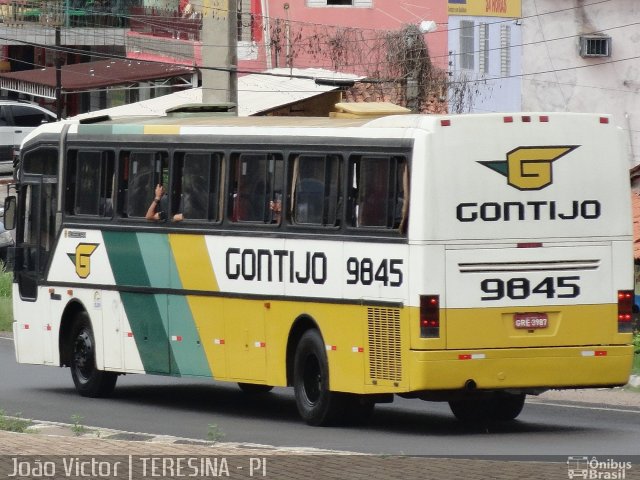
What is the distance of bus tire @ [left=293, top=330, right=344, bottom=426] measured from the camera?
16.1 m

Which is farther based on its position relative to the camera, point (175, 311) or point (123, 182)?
point (123, 182)

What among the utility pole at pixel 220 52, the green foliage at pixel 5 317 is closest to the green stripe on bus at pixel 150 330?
the green foliage at pixel 5 317

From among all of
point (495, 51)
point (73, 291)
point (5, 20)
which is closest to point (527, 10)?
point (495, 51)

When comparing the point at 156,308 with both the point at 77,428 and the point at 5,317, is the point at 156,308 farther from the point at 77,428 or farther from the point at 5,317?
the point at 5,317

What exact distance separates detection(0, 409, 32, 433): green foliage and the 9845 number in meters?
4.13

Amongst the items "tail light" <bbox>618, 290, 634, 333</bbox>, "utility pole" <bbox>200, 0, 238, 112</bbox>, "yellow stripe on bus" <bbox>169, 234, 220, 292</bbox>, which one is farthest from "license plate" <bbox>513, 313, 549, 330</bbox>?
"utility pole" <bbox>200, 0, 238, 112</bbox>

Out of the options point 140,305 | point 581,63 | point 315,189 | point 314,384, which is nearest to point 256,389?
point 140,305

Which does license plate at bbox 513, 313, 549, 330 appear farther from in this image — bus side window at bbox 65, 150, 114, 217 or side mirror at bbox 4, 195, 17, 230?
side mirror at bbox 4, 195, 17, 230

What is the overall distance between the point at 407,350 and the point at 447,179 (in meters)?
1.51

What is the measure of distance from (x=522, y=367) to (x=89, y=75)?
38041 millimetres

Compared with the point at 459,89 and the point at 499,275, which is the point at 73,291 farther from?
the point at 459,89

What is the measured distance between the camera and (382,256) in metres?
15.4

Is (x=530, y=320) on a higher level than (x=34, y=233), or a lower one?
lower

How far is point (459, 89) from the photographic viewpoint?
1924 inches
